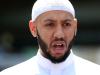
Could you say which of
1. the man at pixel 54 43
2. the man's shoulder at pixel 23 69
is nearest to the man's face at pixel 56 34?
the man at pixel 54 43

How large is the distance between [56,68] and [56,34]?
320 mm

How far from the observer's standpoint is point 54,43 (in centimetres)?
420

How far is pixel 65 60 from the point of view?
4395 mm

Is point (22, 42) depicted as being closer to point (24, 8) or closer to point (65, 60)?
point (24, 8)

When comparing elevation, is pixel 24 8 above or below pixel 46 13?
below

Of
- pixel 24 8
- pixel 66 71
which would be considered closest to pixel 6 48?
pixel 24 8

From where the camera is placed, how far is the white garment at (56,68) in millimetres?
4406

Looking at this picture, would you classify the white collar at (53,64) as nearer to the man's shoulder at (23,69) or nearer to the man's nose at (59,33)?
the man's shoulder at (23,69)

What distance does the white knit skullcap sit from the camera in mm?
4406

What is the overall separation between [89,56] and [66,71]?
16.7 ft

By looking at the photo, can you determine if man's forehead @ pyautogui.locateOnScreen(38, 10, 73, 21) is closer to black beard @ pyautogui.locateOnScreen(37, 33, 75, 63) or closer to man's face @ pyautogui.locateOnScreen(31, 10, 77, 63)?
man's face @ pyautogui.locateOnScreen(31, 10, 77, 63)

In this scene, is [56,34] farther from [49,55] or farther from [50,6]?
[50,6]

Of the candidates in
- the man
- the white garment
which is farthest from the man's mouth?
the white garment

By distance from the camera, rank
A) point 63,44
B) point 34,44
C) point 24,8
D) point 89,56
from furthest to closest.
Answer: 1. point 24,8
2. point 34,44
3. point 89,56
4. point 63,44
